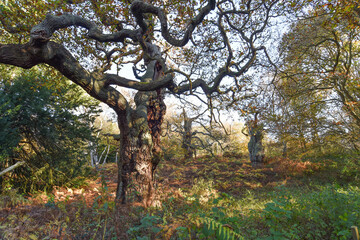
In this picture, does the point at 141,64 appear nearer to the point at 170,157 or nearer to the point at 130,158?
the point at 130,158

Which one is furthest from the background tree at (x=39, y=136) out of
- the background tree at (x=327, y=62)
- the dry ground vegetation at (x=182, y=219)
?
the background tree at (x=327, y=62)

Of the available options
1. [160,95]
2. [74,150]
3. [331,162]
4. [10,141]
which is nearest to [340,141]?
[331,162]

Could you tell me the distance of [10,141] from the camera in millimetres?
5738

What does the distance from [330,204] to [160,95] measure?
5771 millimetres

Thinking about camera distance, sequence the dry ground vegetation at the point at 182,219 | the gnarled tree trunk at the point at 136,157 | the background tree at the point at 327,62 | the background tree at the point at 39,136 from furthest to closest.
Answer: the background tree at the point at 327,62 → the background tree at the point at 39,136 → the gnarled tree trunk at the point at 136,157 → the dry ground vegetation at the point at 182,219

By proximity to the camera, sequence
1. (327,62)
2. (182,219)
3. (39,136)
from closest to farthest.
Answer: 1. (182,219)
2. (39,136)
3. (327,62)

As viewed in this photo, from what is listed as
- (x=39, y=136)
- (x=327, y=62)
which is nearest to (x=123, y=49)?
(x=39, y=136)

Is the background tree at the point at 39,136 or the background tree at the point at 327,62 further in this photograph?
the background tree at the point at 327,62

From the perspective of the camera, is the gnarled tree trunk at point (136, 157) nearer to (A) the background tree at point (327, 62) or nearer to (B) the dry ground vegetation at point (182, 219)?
(B) the dry ground vegetation at point (182, 219)

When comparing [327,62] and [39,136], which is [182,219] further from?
[327,62]

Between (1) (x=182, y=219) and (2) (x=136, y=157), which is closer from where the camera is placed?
(1) (x=182, y=219)

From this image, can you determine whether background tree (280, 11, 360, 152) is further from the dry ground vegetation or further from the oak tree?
the dry ground vegetation

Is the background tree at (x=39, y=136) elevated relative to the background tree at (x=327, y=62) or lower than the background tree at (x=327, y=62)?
lower

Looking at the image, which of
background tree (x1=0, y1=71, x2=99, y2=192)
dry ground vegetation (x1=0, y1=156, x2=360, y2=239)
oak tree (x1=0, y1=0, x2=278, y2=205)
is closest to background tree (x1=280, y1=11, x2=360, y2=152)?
oak tree (x1=0, y1=0, x2=278, y2=205)
